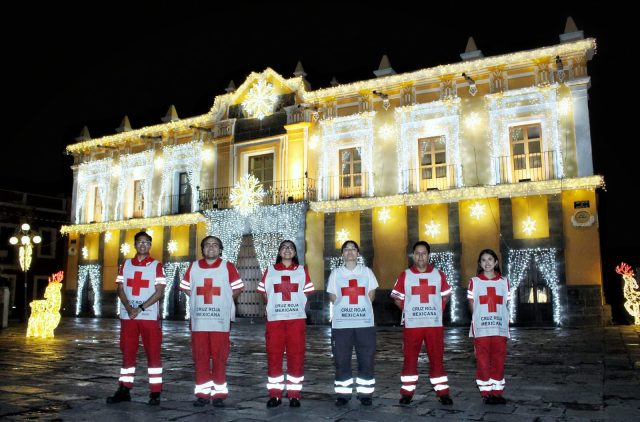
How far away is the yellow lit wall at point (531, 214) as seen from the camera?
57.4 ft

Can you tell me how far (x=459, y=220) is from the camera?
18625 mm

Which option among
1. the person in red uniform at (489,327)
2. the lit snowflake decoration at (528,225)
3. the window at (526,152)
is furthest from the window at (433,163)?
the person in red uniform at (489,327)

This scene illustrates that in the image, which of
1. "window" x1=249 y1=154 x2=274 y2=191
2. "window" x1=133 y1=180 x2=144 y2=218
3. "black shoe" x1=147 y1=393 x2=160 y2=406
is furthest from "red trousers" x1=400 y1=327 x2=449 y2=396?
"window" x1=133 y1=180 x2=144 y2=218

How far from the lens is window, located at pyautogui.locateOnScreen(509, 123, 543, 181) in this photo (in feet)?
59.1

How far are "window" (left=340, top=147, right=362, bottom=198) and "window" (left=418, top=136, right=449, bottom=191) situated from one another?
7.65 ft

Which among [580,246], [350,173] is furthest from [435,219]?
[580,246]

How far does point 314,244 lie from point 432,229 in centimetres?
446

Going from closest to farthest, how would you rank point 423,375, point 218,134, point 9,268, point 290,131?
point 423,375 → point 290,131 → point 218,134 → point 9,268

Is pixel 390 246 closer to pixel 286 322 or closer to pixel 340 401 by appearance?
pixel 286 322

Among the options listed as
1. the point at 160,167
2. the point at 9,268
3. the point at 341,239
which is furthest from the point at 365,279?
the point at 9,268

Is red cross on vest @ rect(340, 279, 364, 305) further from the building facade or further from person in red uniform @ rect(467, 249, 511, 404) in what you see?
the building facade

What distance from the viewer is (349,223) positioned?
808 inches

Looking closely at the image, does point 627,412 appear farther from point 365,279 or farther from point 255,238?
point 255,238

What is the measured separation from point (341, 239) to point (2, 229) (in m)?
21.5
